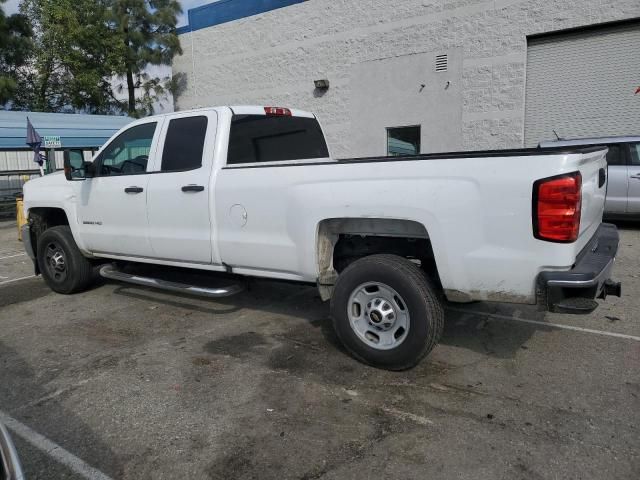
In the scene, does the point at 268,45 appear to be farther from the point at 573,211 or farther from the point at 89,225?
the point at 573,211

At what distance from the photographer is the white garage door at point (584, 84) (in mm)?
12281

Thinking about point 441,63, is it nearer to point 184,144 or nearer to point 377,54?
point 377,54

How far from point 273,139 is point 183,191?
3.68 feet

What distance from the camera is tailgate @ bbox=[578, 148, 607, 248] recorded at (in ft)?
11.5

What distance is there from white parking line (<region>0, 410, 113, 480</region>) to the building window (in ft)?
43.7

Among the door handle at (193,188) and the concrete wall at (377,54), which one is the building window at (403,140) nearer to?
the concrete wall at (377,54)

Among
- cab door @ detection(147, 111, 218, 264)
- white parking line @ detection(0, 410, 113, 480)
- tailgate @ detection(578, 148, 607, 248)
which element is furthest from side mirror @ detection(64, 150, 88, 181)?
tailgate @ detection(578, 148, 607, 248)

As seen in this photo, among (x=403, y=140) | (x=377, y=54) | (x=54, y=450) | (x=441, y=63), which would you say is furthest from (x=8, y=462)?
(x=377, y=54)

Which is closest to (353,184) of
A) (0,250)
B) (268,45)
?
(0,250)

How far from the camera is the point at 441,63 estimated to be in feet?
47.1

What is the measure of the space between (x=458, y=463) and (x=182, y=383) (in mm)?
2084

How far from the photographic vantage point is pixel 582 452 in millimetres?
2885

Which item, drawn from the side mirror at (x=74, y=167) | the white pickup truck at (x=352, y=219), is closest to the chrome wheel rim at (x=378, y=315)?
the white pickup truck at (x=352, y=219)

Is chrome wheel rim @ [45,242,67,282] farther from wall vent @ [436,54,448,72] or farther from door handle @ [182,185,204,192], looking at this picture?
wall vent @ [436,54,448,72]
